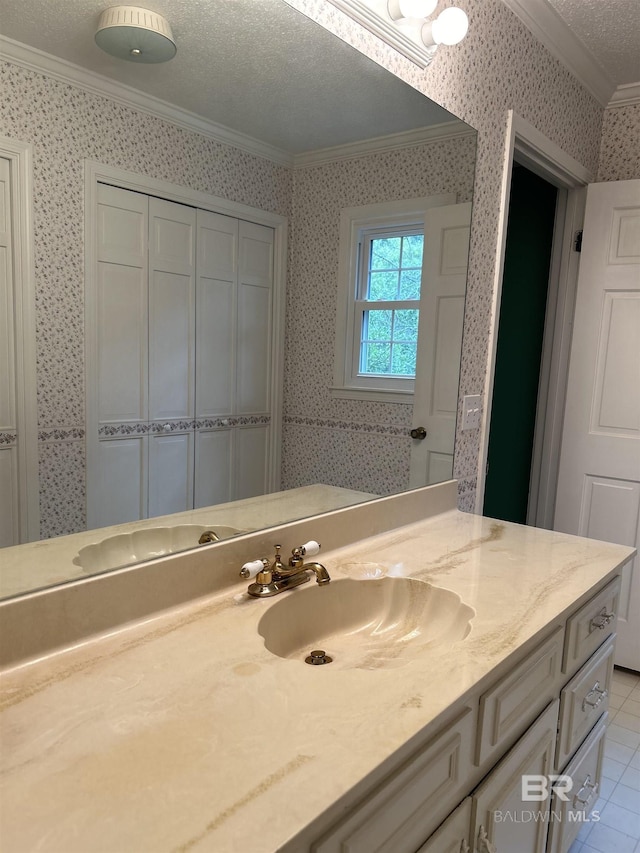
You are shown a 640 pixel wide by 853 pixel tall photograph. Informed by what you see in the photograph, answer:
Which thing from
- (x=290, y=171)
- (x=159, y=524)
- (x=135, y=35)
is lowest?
(x=159, y=524)

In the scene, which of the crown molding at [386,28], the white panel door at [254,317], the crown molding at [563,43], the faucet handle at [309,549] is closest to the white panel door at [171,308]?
the white panel door at [254,317]

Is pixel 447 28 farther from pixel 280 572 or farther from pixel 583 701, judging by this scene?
pixel 583 701

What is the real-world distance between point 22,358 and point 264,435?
0.55 metres

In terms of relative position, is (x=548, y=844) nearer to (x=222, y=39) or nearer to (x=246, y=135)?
(x=246, y=135)

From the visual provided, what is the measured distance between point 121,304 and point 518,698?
993 millimetres

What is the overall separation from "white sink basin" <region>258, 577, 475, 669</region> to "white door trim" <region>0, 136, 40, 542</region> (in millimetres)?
450

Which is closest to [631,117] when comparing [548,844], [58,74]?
[58,74]

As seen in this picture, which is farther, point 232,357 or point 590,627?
point 590,627

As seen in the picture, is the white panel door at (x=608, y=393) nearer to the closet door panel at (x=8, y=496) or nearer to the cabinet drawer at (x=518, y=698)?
the cabinet drawer at (x=518, y=698)

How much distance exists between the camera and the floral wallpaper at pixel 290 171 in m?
0.91

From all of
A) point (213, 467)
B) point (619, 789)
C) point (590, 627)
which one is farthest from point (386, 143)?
point (619, 789)

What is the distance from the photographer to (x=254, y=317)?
1283 mm

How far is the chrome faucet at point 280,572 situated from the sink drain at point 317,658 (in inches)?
5.3

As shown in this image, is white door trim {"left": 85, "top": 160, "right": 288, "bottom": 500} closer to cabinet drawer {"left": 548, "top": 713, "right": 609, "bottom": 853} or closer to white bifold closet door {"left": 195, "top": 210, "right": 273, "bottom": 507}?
white bifold closet door {"left": 195, "top": 210, "right": 273, "bottom": 507}
